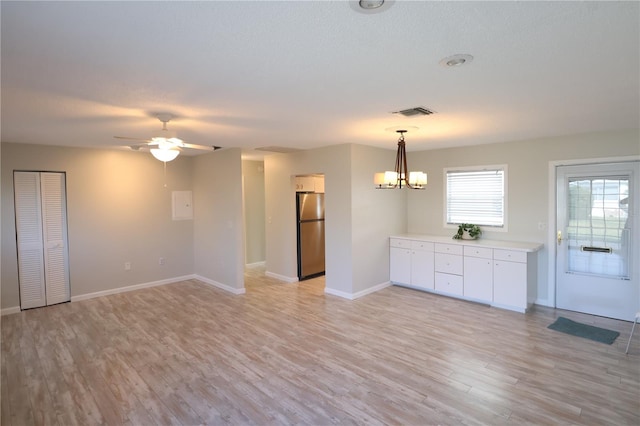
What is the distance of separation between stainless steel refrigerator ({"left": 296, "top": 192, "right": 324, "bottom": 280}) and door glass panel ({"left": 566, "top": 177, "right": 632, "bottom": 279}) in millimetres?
3964

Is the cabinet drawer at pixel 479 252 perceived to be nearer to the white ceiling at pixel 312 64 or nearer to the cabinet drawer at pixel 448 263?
the cabinet drawer at pixel 448 263

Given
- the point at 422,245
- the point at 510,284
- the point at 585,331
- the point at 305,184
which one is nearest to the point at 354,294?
the point at 422,245

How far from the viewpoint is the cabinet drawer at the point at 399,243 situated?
221 inches

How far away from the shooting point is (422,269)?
17.9 ft

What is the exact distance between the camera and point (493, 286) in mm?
4719

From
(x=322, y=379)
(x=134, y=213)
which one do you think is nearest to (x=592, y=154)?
(x=322, y=379)

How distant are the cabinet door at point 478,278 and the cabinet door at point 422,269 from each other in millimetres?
539

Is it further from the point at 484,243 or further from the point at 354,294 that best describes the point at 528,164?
the point at 354,294

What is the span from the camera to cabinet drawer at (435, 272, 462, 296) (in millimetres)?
5078

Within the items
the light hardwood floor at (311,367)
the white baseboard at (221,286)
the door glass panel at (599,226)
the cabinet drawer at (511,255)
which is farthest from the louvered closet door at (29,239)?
the door glass panel at (599,226)

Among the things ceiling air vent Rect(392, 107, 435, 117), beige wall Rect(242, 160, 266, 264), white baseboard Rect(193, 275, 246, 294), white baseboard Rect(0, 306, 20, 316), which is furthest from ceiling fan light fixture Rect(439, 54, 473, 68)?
white baseboard Rect(0, 306, 20, 316)

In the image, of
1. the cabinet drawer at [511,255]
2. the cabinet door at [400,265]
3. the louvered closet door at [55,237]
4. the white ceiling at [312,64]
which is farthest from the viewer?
the cabinet door at [400,265]

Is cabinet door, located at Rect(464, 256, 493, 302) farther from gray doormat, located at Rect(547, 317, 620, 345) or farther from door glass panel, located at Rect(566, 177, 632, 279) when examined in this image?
door glass panel, located at Rect(566, 177, 632, 279)

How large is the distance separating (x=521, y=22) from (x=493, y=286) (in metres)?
3.98
